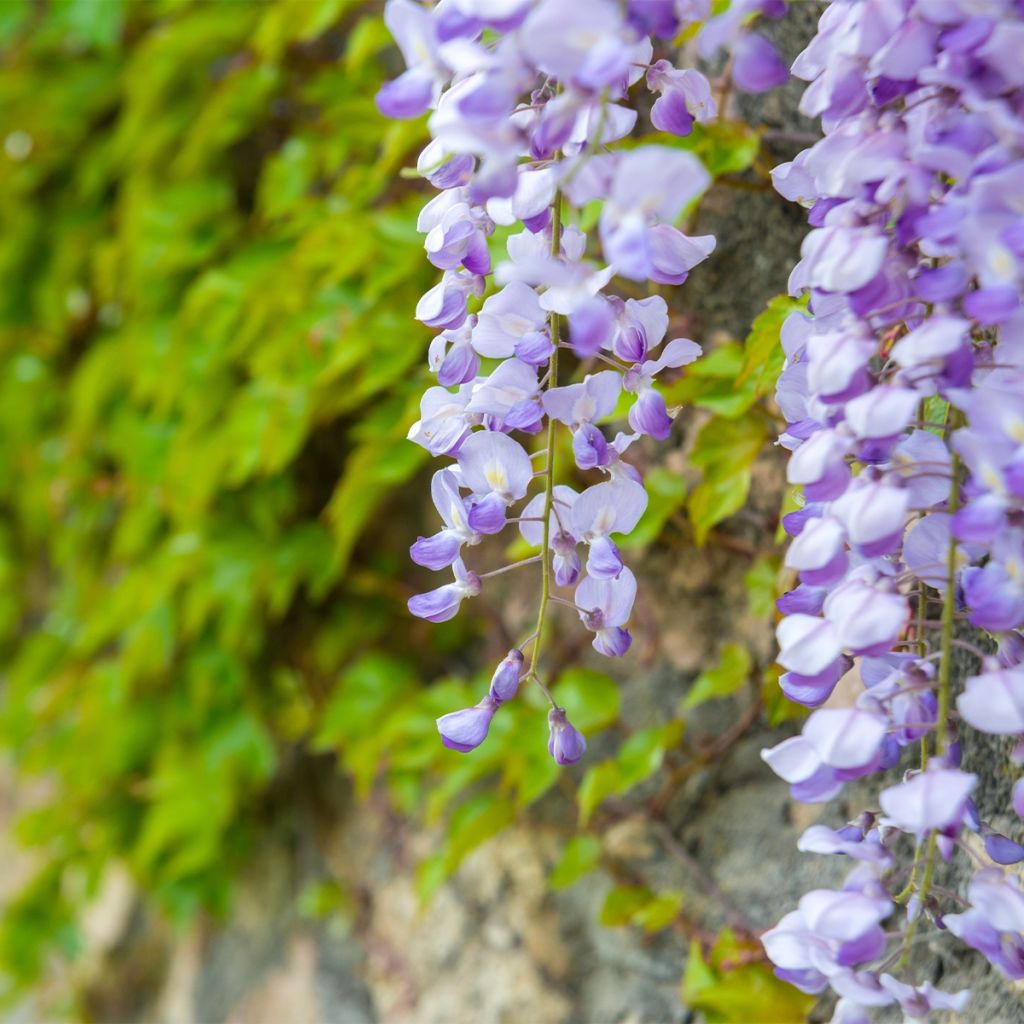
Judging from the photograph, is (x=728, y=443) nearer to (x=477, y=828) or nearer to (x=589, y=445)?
(x=589, y=445)

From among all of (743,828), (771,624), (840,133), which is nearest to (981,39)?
(840,133)

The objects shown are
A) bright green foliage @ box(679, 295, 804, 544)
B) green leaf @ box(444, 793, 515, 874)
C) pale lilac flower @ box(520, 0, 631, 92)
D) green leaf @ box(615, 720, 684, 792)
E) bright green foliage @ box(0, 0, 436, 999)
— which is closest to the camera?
pale lilac flower @ box(520, 0, 631, 92)

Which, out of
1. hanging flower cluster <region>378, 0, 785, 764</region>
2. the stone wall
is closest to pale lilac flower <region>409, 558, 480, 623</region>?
hanging flower cluster <region>378, 0, 785, 764</region>

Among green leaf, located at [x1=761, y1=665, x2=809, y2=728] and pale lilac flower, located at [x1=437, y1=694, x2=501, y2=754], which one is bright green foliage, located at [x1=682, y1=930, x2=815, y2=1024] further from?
pale lilac flower, located at [x1=437, y1=694, x2=501, y2=754]

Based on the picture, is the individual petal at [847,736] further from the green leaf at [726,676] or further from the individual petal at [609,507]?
the green leaf at [726,676]

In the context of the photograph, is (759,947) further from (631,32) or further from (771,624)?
(631,32)

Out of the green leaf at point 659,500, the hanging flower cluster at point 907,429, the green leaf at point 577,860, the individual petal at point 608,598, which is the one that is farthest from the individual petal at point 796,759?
the green leaf at point 577,860
